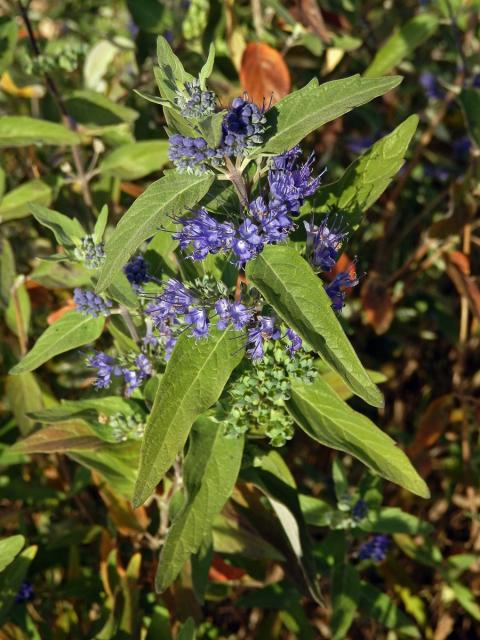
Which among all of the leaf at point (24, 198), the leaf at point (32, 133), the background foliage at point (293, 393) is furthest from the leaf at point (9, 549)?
the leaf at point (32, 133)

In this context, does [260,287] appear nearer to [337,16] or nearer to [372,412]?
[372,412]

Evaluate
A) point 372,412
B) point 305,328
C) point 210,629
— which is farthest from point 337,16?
point 210,629

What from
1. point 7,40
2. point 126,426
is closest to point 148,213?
point 126,426

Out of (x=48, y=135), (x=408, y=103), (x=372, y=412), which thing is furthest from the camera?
(x=408, y=103)

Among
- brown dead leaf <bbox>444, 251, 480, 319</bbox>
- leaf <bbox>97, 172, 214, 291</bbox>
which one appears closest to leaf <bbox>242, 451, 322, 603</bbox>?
leaf <bbox>97, 172, 214, 291</bbox>

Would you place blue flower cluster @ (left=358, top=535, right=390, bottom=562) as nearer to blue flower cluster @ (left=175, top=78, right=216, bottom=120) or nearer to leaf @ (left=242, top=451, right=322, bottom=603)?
leaf @ (left=242, top=451, right=322, bottom=603)

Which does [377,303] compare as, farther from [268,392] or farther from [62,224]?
[62,224]
